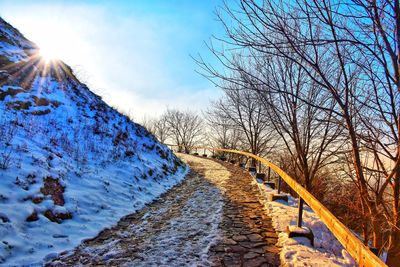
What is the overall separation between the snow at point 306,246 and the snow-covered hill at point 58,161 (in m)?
3.28

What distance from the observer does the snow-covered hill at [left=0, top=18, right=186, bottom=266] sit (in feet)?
14.4

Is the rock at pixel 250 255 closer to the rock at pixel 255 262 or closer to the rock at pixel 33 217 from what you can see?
the rock at pixel 255 262

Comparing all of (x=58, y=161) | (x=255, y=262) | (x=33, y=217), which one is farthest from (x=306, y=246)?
(x=58, y=161)

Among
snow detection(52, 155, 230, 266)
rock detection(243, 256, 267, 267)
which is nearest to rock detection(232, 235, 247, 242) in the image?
snow detection(52, 155, 230, 266)

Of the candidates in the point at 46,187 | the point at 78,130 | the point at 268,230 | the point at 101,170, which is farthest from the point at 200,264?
the point at 78,130

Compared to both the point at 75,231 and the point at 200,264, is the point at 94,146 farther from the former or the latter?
the point at 200,264

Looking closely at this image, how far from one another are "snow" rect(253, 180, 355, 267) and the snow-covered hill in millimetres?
3284

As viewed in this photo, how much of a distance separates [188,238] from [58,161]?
4.20 m

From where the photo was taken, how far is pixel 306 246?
4113mm

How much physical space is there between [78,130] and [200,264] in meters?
7.64

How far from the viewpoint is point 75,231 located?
4727mm

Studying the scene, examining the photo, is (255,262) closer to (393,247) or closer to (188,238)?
(188,238)

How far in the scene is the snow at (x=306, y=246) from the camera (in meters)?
3.63

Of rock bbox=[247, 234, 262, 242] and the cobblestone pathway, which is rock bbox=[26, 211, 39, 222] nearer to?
the cobblestone pathway
